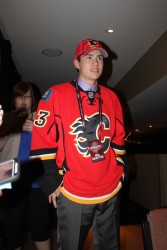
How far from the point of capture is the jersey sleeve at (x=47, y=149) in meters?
1.41

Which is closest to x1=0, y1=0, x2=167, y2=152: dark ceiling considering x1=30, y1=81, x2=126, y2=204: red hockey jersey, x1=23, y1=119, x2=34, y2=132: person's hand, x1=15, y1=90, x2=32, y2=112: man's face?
x1=15, y1=90, x2=32, y2=112: man's face

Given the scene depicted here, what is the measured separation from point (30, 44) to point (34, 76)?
1.60 meters

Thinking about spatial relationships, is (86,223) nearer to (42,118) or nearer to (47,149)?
(47,149)

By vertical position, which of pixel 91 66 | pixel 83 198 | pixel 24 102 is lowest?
pixel 83 198

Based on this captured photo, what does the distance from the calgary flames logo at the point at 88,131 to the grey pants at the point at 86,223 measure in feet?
0.96

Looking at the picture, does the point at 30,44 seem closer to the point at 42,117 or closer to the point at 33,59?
the point at 33,59

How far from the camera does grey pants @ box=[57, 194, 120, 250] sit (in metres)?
1.37

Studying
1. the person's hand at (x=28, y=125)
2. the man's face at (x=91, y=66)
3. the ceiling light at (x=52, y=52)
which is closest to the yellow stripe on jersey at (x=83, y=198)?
the person's hand at (x=28, y=125)

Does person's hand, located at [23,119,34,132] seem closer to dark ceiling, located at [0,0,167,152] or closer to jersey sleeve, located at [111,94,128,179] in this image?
jersey sleeve, located at [111,94,128,179]

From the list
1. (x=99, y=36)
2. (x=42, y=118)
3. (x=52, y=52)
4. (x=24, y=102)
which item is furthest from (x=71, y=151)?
(x=52, y=52)

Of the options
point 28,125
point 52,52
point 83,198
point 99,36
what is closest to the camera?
point 83,198

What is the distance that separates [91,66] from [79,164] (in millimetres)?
604

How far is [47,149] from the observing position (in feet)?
4.65

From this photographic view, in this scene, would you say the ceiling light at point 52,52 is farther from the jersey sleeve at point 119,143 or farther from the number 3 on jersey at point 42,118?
the number 3 on jersey at point 42,118
